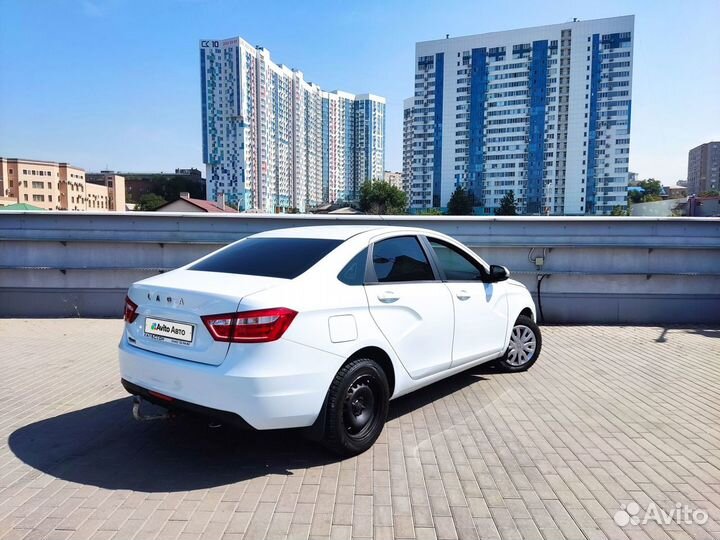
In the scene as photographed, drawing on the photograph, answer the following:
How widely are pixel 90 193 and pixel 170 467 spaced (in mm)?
144716

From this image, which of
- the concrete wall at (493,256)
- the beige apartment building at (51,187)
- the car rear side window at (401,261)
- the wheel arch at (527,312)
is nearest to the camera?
the car rear side window at (401,261)

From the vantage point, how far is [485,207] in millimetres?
114125

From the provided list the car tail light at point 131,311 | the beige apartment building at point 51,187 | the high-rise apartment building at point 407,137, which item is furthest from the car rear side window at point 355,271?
the high-rise apartment building at point 407,137

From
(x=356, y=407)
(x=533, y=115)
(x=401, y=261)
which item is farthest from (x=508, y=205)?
(x=356, y=407)

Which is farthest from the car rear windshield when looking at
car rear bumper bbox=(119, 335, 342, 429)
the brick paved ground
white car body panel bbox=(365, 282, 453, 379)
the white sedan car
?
the brick paved ground

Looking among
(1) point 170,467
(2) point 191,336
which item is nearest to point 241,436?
(1) point 170,467

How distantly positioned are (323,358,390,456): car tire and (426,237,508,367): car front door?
42.6 inches

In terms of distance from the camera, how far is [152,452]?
368 cm

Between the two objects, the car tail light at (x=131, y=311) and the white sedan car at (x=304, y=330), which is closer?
the white sedan car at (x=304, y=330)

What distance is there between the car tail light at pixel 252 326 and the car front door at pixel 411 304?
0.82 meters

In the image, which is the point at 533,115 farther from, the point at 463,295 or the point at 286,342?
the point at 286,342

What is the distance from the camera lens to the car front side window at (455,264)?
4582mm

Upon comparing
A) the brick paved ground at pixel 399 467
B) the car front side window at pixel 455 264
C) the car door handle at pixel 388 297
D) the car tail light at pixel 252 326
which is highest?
the car front side window at pixel 455 264

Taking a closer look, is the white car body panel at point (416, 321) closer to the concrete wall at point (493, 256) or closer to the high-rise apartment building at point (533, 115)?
the concrete wall at point (493, 256)
